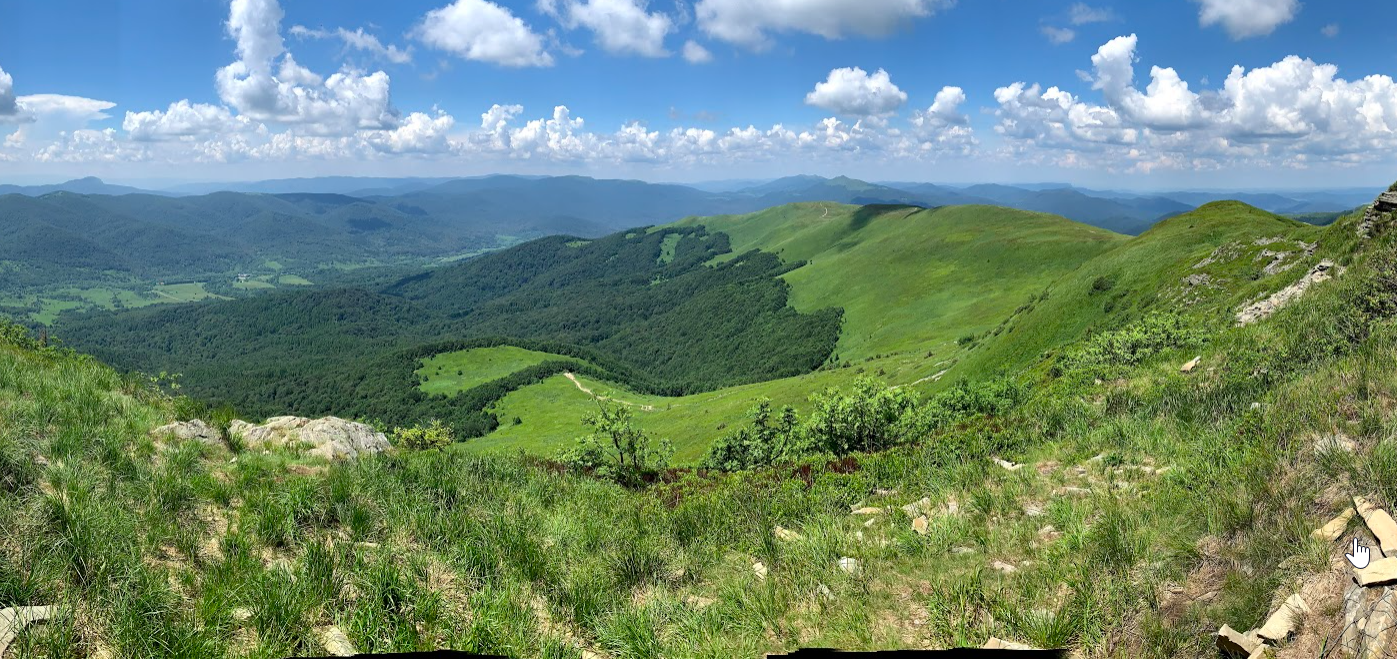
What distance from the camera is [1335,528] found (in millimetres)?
5578

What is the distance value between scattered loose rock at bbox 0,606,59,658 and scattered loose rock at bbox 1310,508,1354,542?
12.0 metres

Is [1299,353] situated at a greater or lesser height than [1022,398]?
greater

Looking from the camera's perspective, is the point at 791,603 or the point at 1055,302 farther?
the point at 1055,302

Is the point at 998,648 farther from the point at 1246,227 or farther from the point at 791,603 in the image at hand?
the point at 1246,227

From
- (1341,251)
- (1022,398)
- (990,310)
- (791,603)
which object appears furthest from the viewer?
(990,310)

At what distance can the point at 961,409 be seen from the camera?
88.1ft

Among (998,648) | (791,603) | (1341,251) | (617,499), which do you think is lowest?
(617,499)

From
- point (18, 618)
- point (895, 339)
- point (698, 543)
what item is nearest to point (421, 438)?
point (698, 543)

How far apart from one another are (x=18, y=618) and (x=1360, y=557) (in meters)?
11.7

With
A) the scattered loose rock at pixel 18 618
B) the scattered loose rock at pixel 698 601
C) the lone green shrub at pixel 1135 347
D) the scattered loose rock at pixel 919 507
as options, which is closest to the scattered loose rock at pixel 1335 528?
the scattered loose rock at pixel 919 507

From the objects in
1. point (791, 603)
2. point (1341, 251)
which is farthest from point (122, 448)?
point (1341, 251)

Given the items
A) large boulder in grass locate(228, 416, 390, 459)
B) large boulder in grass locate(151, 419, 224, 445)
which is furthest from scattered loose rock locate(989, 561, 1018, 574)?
large boulder in grass locate(151, 419, 224, 445)

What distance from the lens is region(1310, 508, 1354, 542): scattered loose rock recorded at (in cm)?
555

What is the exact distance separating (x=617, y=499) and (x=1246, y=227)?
100 m
